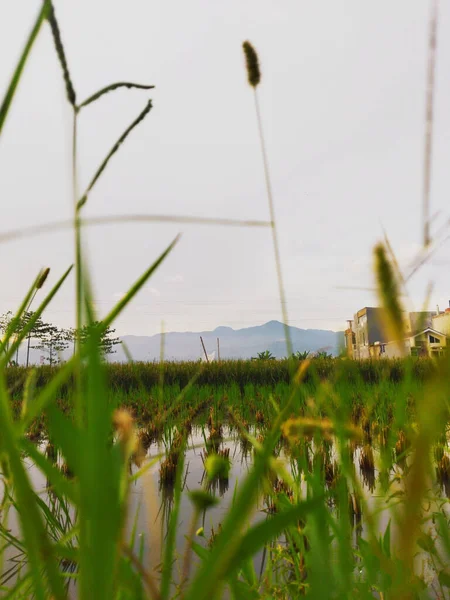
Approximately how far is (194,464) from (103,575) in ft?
11.9

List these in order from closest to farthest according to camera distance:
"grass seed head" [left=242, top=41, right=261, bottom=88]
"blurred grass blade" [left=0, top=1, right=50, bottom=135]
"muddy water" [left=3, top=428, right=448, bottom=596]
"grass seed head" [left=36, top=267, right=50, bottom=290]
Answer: "blurred grass blade" [left=0, top=1, right=50, bottom=135] < "grass seed head" [left=242, top=41, right=261, bottom=88] < "grass seed head" [left=36, top=267, right=50, bottom=290] < "muddy water" [left=3, top=428, right=448, bottom=596]

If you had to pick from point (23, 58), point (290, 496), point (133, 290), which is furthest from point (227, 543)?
point (290, 496)

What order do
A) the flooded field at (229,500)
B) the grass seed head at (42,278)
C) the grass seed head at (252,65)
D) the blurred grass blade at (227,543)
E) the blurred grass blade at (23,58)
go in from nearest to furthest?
the blurred grass blade at (227,543) < the blurred grass blade at (23,58) < the grass seed head at (252,65) < the grass seed head at (42,278) < the flooded field at (229,500)

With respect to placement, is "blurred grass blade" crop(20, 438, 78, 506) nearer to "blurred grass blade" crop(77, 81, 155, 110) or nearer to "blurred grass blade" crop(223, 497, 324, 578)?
"blurred grass blade" crop(223, 497, 324, 578)

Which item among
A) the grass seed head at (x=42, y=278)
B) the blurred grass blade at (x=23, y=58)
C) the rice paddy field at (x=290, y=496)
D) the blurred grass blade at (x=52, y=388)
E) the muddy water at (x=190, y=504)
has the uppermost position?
the blurred grass blade at (x=23, y=58)

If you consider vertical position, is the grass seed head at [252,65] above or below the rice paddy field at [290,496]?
above

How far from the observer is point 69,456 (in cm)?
24

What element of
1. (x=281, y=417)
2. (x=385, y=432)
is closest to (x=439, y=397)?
(x=281, y=417)

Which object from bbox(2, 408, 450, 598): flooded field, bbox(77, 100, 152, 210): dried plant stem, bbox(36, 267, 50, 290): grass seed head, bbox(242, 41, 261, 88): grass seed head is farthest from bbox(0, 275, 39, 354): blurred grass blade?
bbox(2, 408, 450, 598): flooded field

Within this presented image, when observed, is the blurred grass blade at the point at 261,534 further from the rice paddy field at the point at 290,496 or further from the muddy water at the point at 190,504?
the muddy water at the point at 190,504

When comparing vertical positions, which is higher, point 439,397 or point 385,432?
point 439,397

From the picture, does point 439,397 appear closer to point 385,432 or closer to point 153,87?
point 153,87

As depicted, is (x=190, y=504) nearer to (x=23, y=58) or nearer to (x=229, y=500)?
(x=229, y=500)

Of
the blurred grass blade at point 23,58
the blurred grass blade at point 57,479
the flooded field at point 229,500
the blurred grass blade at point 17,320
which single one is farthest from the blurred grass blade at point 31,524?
the flooded field at point 229,500
